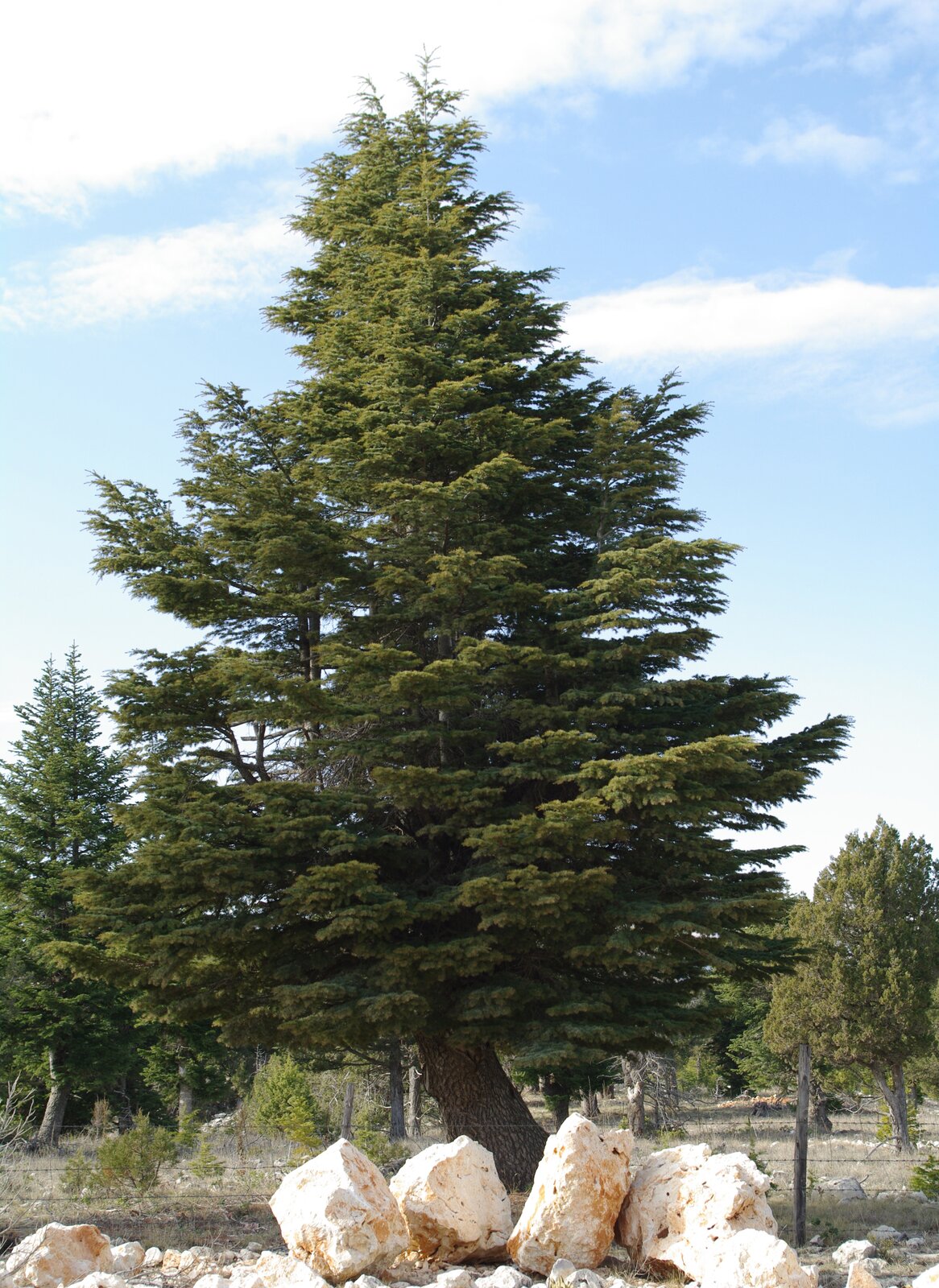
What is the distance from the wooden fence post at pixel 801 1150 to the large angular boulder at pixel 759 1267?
13.2 feet

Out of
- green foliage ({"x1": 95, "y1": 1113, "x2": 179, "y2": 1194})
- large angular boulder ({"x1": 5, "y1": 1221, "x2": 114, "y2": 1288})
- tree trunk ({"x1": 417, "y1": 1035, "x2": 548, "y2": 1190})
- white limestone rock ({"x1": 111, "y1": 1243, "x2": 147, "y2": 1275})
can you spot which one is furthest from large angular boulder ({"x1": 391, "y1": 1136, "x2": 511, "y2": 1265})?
green foliage ({"x1": 95, "y1": 1113, "x2": 179, "y2": 1194})

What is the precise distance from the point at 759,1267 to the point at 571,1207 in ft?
5.17

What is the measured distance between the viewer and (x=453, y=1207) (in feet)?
25.9

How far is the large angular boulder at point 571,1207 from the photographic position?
7.71 metres

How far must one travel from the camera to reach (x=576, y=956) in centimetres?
1112

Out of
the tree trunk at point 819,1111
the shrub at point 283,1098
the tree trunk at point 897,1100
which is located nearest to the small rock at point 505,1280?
the shrub at point 283,1098

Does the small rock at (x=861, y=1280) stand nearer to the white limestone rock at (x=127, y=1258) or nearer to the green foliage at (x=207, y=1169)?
the white limestone rock at (x=127, y=1258)

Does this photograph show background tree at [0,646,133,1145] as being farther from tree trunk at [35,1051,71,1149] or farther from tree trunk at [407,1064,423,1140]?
tree trunk at [407,1064,423,1140]

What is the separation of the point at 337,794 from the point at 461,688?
178 centimetres

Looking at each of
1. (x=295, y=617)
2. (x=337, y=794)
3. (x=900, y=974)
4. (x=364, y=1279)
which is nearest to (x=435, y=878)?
(x=337, y=794)

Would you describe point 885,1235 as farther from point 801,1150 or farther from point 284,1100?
point 284,1100

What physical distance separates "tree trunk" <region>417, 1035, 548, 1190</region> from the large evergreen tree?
3 cm

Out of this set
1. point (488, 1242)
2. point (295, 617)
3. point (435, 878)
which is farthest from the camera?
point (295, 617)

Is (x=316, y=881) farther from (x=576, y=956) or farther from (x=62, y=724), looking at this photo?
(x=62, y=724)
